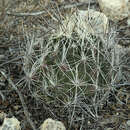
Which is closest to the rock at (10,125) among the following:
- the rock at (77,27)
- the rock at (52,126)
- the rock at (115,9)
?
the rock at (52,126)

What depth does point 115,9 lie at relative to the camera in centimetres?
315

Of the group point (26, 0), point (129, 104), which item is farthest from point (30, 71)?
point (26, 0)

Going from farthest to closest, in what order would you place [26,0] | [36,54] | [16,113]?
[26,0], [16,113], [36,54]

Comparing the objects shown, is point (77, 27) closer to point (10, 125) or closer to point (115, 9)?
point (10, 125)

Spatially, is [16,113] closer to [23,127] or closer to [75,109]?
[23,127]

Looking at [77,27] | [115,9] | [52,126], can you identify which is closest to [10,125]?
[52,126]

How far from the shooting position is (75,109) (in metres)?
2.23

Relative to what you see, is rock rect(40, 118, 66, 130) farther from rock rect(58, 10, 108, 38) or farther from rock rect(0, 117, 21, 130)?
rock rect(58, 10, 108, 38)

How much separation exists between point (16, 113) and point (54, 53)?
61cm

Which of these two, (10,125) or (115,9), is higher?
(115,9)

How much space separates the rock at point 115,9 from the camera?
10.3 ft

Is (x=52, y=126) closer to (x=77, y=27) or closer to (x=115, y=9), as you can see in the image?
(x=77, y=27)

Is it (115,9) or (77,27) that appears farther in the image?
(115,9)

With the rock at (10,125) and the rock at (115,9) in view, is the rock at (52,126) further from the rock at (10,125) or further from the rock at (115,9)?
the rock at (115,9)
